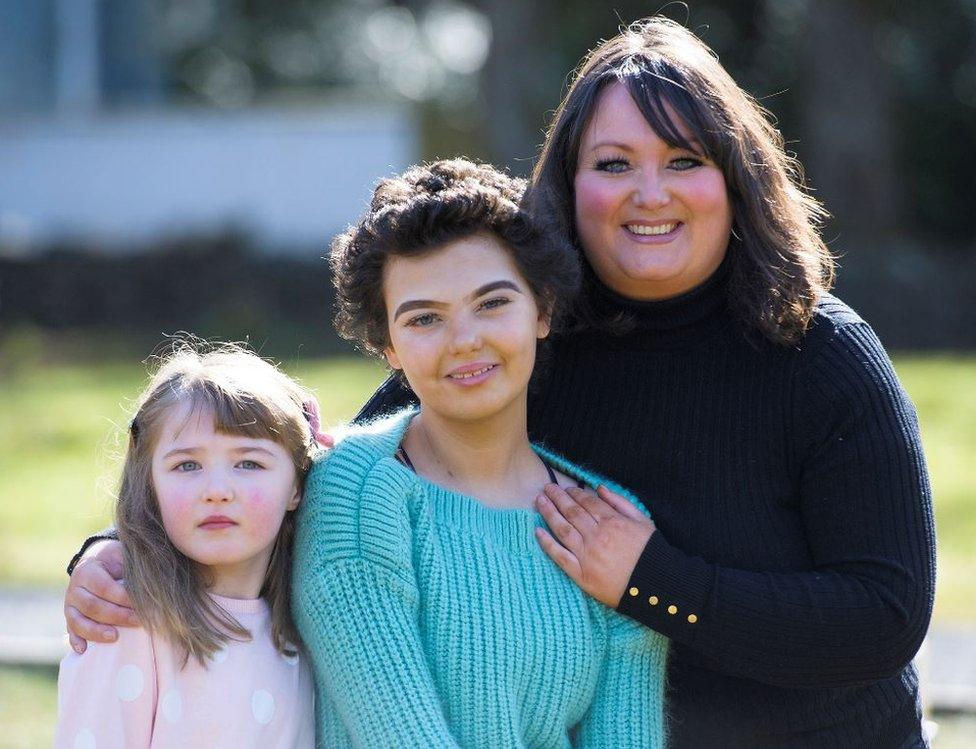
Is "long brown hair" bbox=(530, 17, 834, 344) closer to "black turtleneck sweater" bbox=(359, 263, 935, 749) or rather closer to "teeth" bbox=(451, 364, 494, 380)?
"black turtleneck sweater" bbox=(359, 263, 935, 749)

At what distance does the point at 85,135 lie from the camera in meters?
18.3

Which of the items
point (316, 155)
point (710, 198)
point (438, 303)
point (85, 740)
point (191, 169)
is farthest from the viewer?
point (191, 169)

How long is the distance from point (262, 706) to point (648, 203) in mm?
1294

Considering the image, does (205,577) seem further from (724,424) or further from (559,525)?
(724,424)

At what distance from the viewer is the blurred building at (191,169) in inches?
664

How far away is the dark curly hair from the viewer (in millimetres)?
2727

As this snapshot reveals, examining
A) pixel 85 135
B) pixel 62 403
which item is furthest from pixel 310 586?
pixel 85 135

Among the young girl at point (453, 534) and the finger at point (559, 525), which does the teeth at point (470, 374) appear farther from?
the finger at point (559, 525)

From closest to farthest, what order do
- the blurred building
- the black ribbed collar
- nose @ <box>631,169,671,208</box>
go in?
nose @ <box>631,169,671,208</box> → the black ribbed collar → the blurred building

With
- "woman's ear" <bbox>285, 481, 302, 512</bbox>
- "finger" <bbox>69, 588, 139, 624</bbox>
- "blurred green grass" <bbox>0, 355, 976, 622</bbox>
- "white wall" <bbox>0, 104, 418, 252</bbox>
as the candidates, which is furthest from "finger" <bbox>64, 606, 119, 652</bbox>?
"white wall" <bbox>0, 104, 418, 252</bbox>

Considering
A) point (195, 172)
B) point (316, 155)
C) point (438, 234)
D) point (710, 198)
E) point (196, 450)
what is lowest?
point (196, 450)

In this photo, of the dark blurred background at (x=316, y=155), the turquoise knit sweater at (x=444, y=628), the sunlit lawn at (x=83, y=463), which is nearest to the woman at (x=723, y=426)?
the turquoise knit sweater at (x=444, y=628)

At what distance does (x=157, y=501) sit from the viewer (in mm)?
2662

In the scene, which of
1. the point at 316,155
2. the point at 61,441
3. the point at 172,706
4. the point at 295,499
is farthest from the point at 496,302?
the point at 316,155
